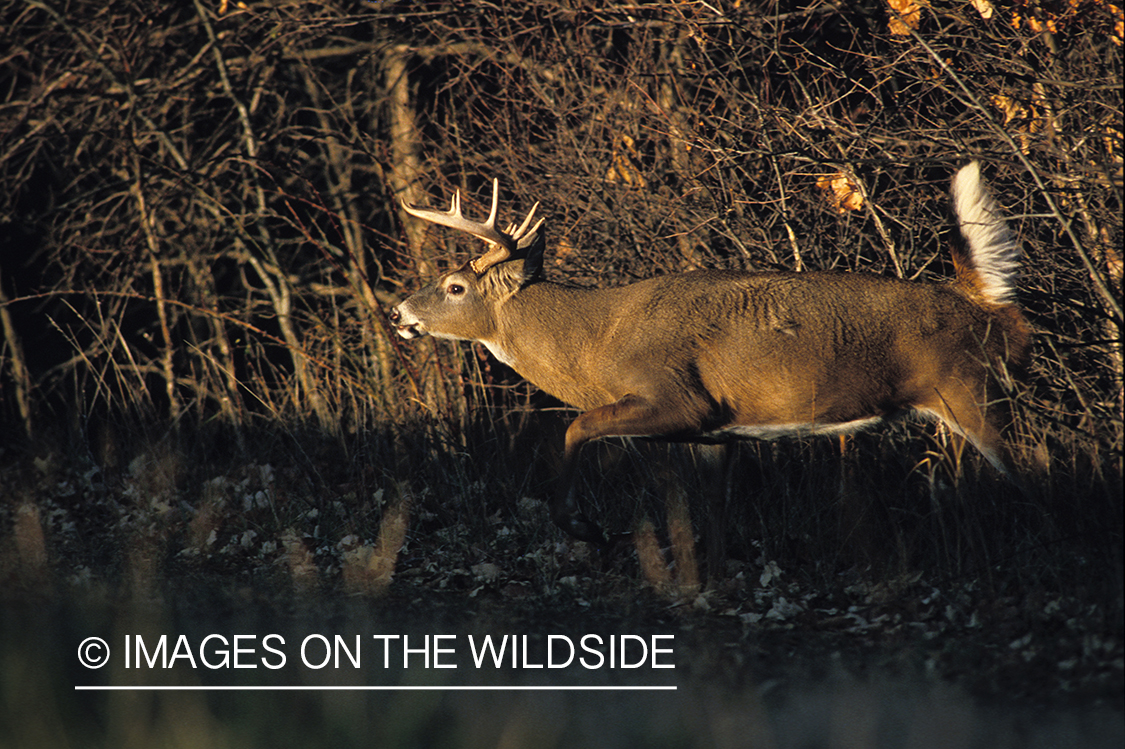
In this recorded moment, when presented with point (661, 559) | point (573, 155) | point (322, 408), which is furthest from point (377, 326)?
point (661, 559)

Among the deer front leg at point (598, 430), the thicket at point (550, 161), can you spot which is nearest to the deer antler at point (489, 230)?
the thicket at point (550, 161)

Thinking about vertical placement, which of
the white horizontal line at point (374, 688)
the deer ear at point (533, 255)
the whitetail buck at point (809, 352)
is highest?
the deer ear at point (533, 255)

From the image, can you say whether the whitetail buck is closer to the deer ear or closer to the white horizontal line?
the deer ear

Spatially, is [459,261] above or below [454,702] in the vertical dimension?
above

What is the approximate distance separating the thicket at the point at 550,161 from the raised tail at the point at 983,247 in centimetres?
19

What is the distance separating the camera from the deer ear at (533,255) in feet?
20.8

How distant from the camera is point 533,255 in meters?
6.38

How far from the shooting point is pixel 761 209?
7.62 m

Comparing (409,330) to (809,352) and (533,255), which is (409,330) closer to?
(533,255)

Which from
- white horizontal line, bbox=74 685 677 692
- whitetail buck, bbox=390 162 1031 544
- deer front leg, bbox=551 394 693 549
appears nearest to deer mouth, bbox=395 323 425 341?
whitetail buck, bbox=390 162 1031 544

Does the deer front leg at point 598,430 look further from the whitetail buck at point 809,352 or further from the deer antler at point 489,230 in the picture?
the deer antler at point 489,230

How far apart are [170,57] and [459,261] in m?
4.00

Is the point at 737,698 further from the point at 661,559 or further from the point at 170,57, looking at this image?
the point at 170,57

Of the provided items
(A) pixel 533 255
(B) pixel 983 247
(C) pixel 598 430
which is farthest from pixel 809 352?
Answer: (A) pixel 533 255
